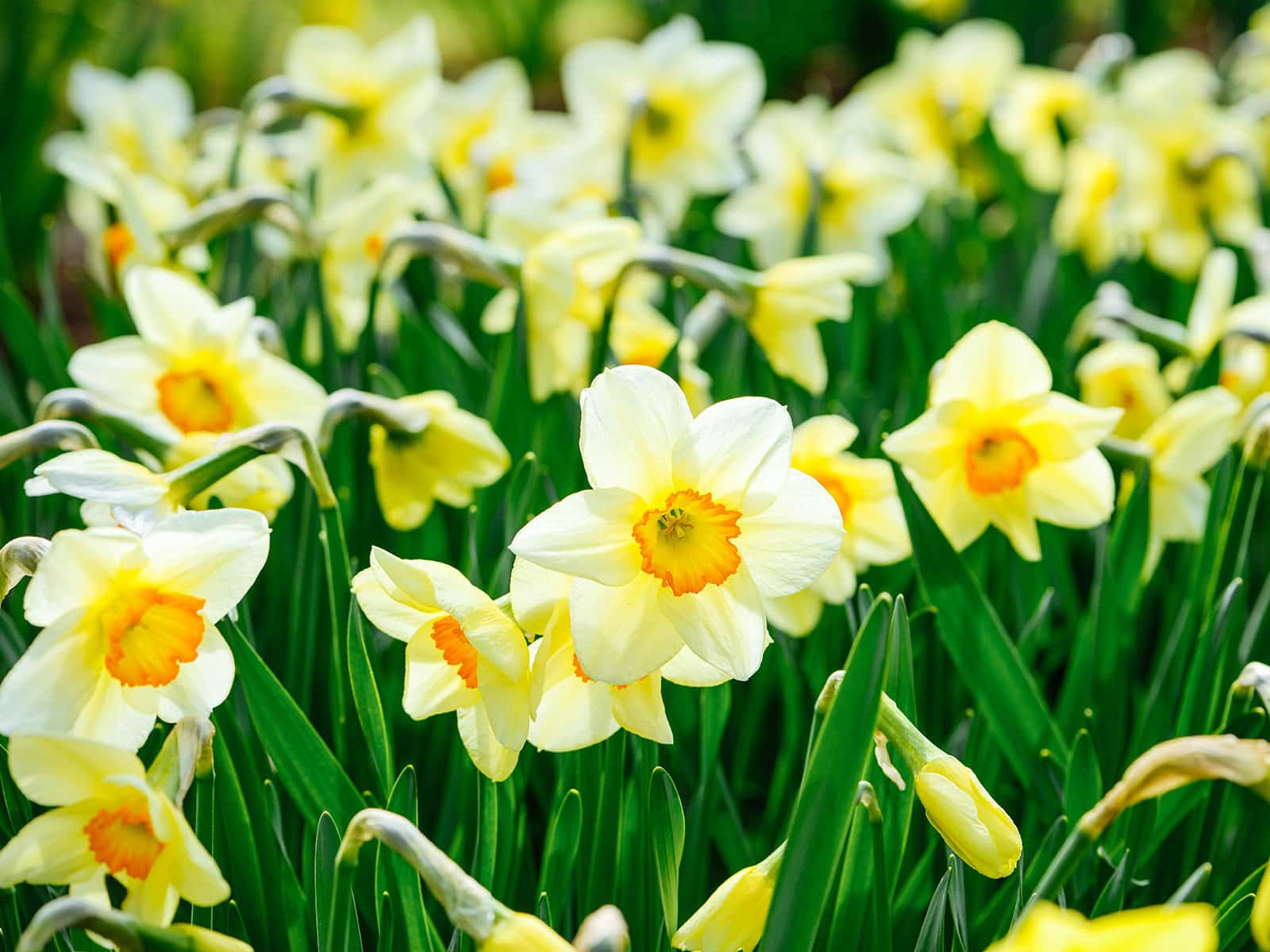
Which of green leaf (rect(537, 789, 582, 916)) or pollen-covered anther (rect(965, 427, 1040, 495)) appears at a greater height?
pollen-covered anther (rect(965, 427, 1040, 495))

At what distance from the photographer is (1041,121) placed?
3.15m

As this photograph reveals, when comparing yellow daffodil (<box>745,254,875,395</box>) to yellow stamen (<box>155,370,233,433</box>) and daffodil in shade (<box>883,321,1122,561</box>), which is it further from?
yellow stamen (<box>155,370,233,433</box>)

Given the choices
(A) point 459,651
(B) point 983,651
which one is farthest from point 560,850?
(B) point 983,651

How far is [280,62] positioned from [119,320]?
4.89 meters

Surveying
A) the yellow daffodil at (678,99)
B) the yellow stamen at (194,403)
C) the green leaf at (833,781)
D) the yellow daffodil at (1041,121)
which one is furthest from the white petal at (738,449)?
the yellow daffodil at (1041,121)

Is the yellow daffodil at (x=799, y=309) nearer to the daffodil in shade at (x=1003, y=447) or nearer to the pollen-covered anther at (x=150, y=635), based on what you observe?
the daffodil in shade at (x=1003, y=447)

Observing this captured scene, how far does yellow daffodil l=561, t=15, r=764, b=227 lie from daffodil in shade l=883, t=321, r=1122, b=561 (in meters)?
1.31

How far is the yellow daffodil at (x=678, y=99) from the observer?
265cm

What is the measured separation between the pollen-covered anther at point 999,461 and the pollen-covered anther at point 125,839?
0.97 meters

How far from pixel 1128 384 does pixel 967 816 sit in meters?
1.17

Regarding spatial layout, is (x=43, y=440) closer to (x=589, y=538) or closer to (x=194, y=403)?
(x=194, y=403)

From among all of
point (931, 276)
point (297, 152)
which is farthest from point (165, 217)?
point (931, 276)

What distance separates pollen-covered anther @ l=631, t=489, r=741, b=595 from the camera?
1.04 metres

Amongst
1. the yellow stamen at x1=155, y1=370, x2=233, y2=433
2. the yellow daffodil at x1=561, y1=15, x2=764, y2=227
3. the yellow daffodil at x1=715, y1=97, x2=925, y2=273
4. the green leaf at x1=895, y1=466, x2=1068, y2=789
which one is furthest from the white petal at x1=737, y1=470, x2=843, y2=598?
the yellow daffodil at x1=561, y1=15, x2=764, y2=227
